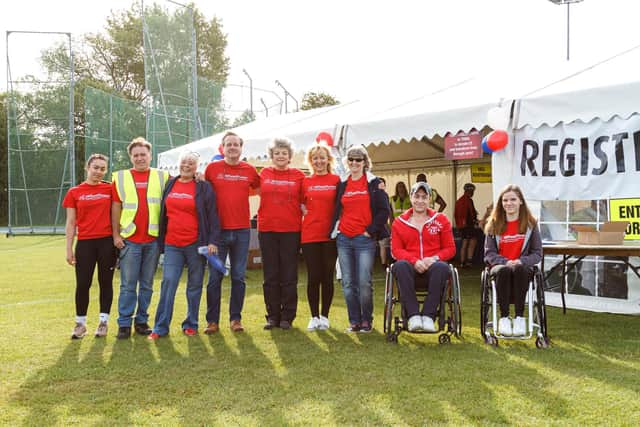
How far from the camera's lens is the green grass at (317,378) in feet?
10.0

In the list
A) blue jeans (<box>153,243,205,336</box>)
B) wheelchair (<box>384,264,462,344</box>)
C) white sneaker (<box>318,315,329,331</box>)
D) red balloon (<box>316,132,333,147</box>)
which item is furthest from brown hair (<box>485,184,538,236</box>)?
red balloon (<box>316,132,333,147</box>)

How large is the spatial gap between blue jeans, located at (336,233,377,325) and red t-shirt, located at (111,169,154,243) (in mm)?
1425

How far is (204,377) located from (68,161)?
858 inches

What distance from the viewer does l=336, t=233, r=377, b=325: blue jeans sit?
192 inches

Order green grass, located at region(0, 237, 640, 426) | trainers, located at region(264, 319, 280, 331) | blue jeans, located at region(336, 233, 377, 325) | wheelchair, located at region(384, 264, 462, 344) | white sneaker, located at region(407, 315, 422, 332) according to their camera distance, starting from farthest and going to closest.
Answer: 1. trainers, located at region(264, 319, 280, 331)
2. blue jeans, located at region(336, 233, 377, 325)
3. wheelchair, located at region(384, 264, 462, 344)
4. white sneaker, located at region(407, 315, 422, 332)
5. green grass, located at region(0, 237, 640, 426)

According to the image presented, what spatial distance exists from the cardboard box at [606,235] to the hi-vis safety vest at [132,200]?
127 inches

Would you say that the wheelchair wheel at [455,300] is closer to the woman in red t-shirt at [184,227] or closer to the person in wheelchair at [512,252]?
the person in wheelchair at [512,252]

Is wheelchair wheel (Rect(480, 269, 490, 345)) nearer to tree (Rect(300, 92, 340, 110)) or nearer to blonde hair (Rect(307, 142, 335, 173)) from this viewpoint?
blonde hair (Rect(307, 142, 335, 173))

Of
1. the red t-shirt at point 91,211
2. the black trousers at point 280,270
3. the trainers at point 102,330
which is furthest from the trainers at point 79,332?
the black trousers at point 280,270

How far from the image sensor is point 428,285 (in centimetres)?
453

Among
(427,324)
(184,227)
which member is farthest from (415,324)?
(184,227)

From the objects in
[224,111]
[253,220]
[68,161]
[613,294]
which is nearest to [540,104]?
[613,294]

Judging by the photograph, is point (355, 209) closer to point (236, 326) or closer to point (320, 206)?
point (320, 206)

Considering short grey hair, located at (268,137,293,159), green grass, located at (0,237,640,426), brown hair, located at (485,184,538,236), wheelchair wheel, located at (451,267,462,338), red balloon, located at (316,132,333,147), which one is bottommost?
green grass, located at (0,237,640,426)
